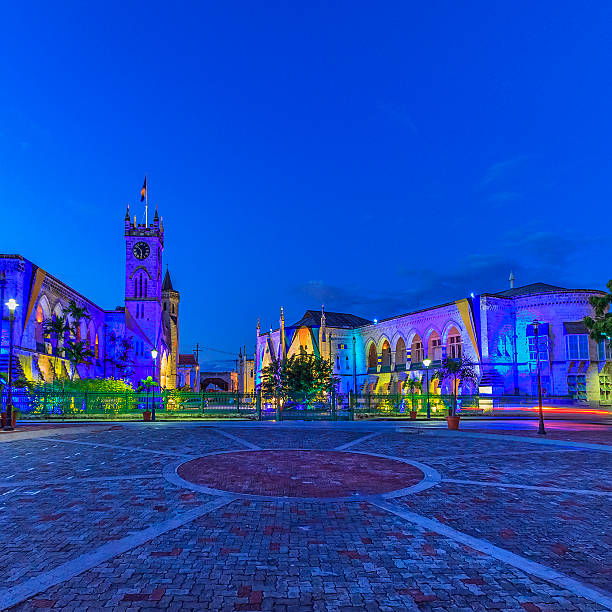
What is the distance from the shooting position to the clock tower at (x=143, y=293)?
67.6m

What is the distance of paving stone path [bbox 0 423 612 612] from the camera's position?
425 centimetres

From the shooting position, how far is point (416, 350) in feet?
210

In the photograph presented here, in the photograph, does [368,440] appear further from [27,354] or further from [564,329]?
[564,329]

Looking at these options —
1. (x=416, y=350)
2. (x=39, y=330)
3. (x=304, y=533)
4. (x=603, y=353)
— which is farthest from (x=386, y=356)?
(x=304, y=533)

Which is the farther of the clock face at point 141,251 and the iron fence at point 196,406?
the clock face at point 141,251

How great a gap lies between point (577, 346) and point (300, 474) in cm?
4728

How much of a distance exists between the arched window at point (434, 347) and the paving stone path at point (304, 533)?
50555 millimetres

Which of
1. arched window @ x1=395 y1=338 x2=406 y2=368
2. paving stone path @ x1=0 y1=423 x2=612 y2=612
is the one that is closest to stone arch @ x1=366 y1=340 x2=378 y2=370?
arched window @ x1=395 y1=338 x2=406 y2=368

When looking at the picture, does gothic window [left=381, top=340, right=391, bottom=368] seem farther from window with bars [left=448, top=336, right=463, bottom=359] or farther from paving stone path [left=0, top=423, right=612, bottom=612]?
paving stone path [left=0, top=423, right=612, bottom=612]

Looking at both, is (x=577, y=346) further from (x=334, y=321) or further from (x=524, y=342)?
(x=334, y=321)

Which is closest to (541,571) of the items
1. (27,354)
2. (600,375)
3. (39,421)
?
(39,421)

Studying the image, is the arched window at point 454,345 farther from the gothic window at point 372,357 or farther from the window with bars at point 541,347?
the gothic window at point 372,357

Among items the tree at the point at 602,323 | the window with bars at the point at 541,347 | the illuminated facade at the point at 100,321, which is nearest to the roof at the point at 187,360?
the illuminated facade at the point at 100,321

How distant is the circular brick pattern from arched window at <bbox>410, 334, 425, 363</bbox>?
5222cm
